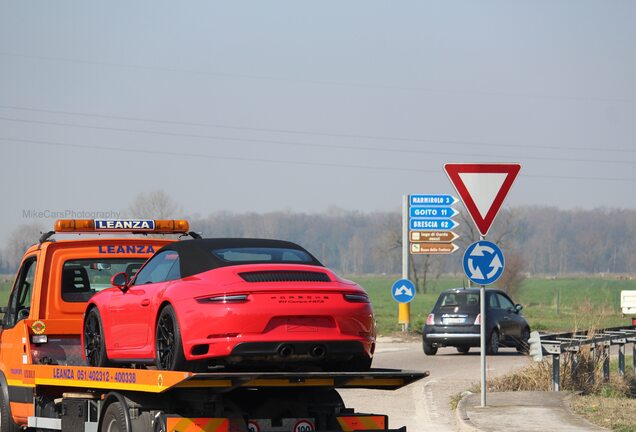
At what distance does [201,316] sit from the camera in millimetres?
8977

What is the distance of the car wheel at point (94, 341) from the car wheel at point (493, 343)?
20000 millimetres

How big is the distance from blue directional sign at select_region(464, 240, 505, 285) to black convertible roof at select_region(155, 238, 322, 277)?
570cm

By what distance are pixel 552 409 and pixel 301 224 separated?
540 ft

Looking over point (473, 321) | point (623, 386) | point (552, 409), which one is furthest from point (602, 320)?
point (473, 321)

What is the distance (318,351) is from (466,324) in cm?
2104

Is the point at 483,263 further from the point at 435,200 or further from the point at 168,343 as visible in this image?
the point at 435,200

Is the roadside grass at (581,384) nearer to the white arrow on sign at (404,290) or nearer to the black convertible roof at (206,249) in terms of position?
the black convertible roof at (206,249)

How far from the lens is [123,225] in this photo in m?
12.9

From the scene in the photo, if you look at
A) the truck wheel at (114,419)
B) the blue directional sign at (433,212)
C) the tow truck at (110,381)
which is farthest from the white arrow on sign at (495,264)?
the blue directional sign at (433,212)

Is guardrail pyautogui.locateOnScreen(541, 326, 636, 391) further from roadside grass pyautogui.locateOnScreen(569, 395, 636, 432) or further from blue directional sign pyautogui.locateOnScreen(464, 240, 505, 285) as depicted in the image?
blue directional sign pyautogui.locateOnScreen(464, 240, 505, 285)

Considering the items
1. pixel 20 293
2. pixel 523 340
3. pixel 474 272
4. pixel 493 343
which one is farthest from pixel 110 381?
pixel 523 340

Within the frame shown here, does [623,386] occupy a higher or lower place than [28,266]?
lower

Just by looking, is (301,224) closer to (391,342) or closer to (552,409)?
(391,342)

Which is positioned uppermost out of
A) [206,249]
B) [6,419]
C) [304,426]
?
[206,249]
